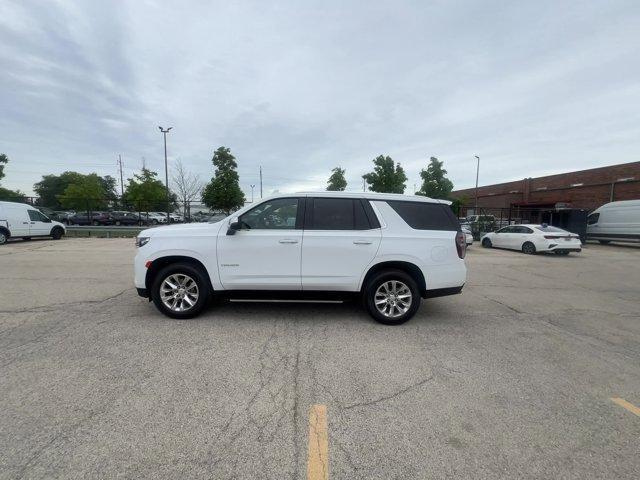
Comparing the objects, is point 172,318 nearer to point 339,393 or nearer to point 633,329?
point 339,393

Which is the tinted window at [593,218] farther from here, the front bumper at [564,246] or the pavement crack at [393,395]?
the pavement crack at [393,395]

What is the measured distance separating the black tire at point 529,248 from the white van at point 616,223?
25.2 ft

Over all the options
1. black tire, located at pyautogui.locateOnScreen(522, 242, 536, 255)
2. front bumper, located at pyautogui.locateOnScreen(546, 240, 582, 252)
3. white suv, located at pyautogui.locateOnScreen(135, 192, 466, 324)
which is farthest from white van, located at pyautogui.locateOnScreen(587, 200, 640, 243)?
white suv, located at pyautogui.locateOnScreen(135, 192, 466, 324)

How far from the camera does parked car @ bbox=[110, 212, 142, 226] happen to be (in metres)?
31.8

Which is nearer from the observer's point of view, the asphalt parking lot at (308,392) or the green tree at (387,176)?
the asphalt parking lot at (308,392)

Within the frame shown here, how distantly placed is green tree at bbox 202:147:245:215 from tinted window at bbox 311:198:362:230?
110 feet

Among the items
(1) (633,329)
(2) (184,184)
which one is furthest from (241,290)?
(2) (184,184)

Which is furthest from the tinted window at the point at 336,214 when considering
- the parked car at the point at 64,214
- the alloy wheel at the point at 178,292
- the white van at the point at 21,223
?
the parked car at the point at 64,214

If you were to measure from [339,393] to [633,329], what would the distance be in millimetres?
4893

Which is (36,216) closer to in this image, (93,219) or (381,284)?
(93,219)

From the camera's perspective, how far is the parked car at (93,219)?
29.3 metres

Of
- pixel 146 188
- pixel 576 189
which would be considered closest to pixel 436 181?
pixel 576 189

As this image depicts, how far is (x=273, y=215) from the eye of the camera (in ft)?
15.0

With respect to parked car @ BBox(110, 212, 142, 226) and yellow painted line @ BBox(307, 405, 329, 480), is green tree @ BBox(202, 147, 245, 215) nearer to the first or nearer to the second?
parked car @ BBox(110, 212, 142, 226)
